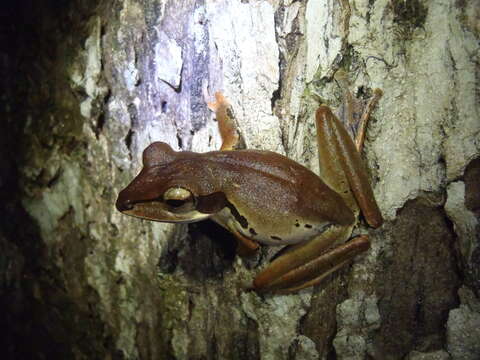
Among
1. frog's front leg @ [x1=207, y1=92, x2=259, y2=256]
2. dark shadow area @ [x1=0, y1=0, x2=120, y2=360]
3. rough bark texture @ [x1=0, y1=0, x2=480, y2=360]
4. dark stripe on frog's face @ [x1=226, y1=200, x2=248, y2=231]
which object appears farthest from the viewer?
dark shadow area @ [x1=0, y1=0, x2=120, y2=360]

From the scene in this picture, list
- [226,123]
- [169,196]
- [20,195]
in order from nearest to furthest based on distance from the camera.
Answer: [169,196]
[226,123]
[20,195]

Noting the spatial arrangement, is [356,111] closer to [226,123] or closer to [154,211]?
[226,123]

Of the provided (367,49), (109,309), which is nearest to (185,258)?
(109,309)

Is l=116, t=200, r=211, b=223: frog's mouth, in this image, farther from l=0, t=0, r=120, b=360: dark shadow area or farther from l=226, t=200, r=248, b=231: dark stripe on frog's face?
l=0, t=0, r=120, b=360: dark shadow area

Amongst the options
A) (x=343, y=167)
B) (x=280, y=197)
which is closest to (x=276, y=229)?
(x=280, y=197)

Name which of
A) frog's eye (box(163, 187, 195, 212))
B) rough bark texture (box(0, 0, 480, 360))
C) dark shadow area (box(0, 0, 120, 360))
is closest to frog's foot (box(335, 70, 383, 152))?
rough bark texture (box(0, 0, 480, 360))

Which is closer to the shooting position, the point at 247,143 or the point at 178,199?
the point at 178,199

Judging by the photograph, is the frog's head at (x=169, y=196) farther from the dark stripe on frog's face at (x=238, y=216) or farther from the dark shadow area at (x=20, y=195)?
the dark shadow area at (x=20, y=195)
